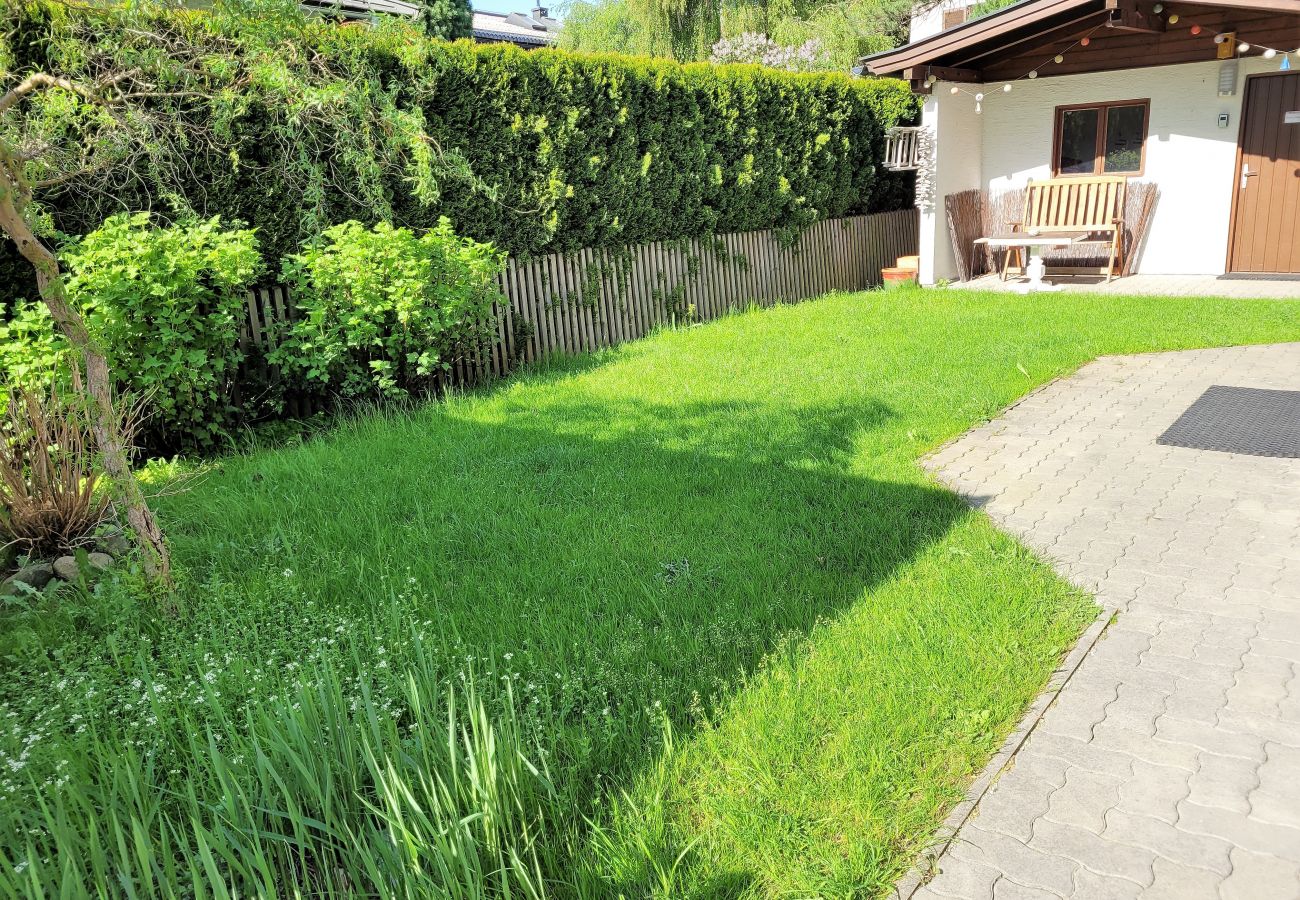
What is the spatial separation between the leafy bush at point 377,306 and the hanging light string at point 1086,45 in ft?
29.0

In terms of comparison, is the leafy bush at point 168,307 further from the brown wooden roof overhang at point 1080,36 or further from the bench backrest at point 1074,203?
the bench backrest at point 1074,203

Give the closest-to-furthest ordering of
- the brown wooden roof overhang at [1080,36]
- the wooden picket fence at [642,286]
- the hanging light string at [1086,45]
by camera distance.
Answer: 1. the wooden picket fence at [642,286]
2. the hanging light string at [1086,45]
3. the brown wooden roof overhang at [1080,36]

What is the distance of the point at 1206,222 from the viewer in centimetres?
1271

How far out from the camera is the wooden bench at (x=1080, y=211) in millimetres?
13062

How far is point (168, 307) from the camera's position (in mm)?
6211

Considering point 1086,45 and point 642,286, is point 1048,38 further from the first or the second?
point 642,286

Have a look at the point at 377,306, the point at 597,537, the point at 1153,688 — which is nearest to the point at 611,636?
the point at 597,537

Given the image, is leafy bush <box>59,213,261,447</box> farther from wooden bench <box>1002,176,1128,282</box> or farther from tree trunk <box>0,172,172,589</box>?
wooden bench <box>1002,176,1128,282</box>

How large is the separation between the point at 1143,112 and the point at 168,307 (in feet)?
43.1

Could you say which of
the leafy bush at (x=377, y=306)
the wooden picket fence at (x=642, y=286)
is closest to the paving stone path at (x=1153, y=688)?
the leafy bush at (x=377, y=306)

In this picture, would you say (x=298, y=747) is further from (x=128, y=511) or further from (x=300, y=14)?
(x=300, y=14)

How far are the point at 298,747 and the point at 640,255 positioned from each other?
8.45 metres

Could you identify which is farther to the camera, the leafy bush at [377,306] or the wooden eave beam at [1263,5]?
the wooden eave beam at [1263,5]

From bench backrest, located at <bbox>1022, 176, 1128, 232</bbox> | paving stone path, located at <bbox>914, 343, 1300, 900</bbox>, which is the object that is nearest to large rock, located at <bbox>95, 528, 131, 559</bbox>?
paving stone path, located at <bbox>914, 343, 1300, 900</bbox>
